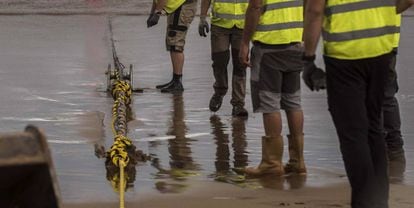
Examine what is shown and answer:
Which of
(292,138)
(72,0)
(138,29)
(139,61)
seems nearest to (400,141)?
(292,138)

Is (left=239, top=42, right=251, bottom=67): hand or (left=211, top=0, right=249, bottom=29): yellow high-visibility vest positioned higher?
(left=211, top=0, right=249, bottom=29): yellow high-visibility vest

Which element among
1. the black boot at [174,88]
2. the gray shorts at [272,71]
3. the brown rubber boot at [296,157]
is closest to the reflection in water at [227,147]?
the brown rubber boot at [296,157]

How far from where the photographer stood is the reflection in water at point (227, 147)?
7.39 m

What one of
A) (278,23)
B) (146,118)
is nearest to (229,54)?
(146,118)

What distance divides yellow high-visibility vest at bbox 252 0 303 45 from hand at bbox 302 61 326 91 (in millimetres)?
1533

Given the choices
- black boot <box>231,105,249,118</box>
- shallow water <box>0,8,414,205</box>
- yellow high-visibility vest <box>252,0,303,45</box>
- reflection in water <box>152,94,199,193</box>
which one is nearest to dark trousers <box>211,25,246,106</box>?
black boot <box>231,105,249,118</box>

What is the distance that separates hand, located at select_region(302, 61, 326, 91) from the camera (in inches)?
229

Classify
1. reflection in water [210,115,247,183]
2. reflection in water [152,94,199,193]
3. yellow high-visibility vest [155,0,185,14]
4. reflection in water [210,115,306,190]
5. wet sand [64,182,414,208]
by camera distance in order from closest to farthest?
1. wet sand [64,182,414,208]
2. reflection in water [152,94,199,193]
3. reflection in water [210,115,306,190]
4. reflection in water [210,115,247,183]
5. yellow high-visibility vest [155,0,185,14]

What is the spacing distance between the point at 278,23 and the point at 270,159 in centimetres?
98

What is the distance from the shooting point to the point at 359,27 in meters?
5.74

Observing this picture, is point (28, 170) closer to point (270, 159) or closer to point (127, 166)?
point (127, 166)

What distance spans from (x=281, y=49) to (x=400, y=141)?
4.57 ft

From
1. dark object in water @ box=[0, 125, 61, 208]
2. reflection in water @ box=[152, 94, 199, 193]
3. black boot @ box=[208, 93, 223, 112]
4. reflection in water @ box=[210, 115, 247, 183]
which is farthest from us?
black boot @ box=[208, 93, 223, 112]

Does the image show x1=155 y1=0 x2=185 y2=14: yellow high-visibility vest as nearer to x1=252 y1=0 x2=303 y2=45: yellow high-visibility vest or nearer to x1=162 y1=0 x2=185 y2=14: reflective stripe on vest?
x1=162 y1=0 x2=185 y2=14: reflective stripe on vest
